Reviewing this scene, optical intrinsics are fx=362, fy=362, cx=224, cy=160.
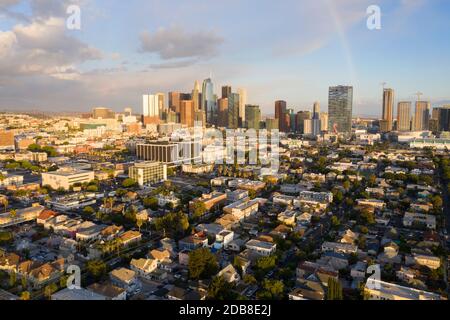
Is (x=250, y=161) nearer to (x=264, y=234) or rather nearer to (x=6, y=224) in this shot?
(x=264, y=234)

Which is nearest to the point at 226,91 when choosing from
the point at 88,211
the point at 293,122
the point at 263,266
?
the point at 293,122

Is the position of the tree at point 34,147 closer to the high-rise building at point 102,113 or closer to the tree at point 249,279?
the tree at point 249,279

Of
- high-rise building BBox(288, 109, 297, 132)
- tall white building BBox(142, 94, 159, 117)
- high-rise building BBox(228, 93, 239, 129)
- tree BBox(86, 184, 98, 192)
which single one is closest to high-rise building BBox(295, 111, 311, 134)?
high-rise building BBox(288, 109, 297, 132)

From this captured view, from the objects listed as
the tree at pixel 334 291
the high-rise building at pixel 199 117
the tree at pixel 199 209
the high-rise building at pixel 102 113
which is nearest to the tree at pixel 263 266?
the tree at pixel 334 291

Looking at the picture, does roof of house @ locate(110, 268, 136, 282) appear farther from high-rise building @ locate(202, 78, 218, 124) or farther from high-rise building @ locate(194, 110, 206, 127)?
high-rise building @ locate(202, 78, 218, 124)

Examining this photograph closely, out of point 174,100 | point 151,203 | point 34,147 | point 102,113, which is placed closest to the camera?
point 151,203

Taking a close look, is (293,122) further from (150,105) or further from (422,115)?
(150,105)
